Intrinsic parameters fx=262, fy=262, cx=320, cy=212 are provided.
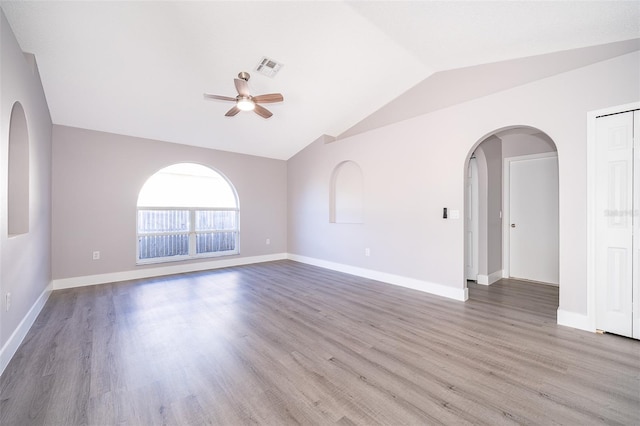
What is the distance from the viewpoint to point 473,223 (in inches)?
171

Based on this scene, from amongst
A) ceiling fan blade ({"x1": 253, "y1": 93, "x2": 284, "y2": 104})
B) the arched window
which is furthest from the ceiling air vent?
the arched window

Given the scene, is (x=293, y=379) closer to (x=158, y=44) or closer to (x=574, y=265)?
(x=574, y=265)

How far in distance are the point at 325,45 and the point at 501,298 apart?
3.94m

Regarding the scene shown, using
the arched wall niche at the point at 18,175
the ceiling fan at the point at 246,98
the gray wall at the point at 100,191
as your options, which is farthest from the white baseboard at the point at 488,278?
the arched wall niche at the point at 18,175

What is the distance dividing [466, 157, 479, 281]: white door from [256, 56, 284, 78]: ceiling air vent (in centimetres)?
339

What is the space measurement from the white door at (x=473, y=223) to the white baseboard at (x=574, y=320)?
1628mm

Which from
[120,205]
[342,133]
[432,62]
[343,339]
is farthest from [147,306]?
[432,62]

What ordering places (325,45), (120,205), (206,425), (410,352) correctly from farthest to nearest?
(120,205) < (325,45) < (410,352) < (206,425)

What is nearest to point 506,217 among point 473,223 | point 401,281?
point 473,223

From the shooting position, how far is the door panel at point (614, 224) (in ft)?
7.73

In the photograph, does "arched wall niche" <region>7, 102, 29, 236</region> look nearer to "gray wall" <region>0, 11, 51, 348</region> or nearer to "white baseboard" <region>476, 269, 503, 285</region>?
"gray wall" <region>0, 11, 51, 348</region>

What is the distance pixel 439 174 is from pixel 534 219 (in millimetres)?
2072

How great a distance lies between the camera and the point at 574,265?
104 inches

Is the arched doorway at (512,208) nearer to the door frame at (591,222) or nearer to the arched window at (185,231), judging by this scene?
the door frame at (591,222)
